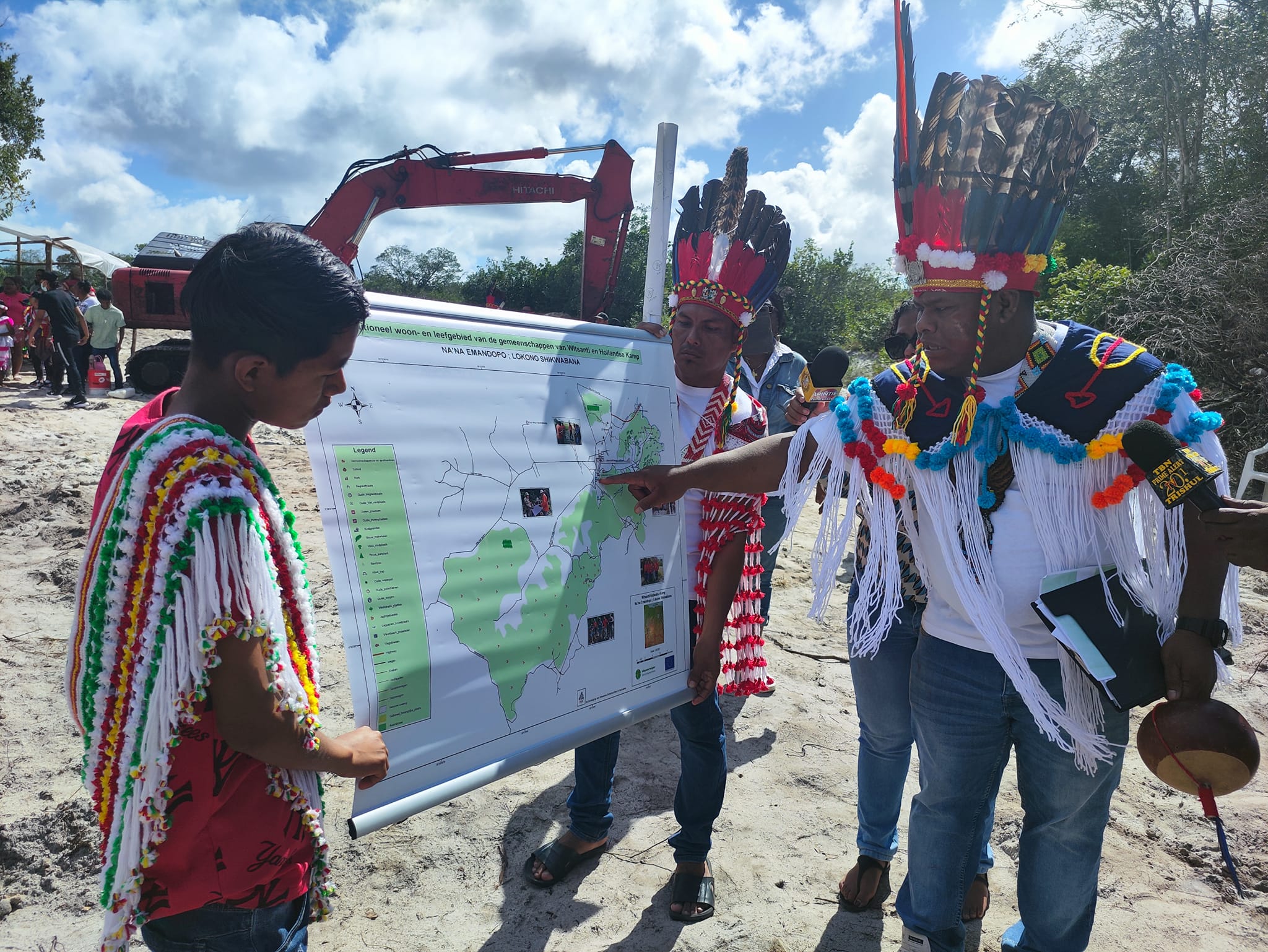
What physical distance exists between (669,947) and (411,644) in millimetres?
1519

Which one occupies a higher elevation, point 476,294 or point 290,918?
point 476,294

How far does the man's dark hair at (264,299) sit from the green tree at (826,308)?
27376 millimetres

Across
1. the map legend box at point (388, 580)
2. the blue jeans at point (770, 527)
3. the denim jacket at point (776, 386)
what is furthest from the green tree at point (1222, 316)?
the map legend box at point (388, 580)

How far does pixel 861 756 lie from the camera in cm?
265

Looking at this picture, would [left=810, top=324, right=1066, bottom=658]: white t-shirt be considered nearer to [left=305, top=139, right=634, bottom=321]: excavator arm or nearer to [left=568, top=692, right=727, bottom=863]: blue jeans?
[left=568, top=692, right=727, bottom=863]: blue jeans

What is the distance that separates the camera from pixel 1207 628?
1.66m

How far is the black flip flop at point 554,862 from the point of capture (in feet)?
8.82

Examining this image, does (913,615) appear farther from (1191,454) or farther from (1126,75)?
(1126,75)

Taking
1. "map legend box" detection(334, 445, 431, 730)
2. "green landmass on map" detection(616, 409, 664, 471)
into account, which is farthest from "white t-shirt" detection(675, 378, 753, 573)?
"map legend box" detection(334, 445, 431, 730)

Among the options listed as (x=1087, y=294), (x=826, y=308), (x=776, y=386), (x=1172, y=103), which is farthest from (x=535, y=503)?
(x=826, y=308)

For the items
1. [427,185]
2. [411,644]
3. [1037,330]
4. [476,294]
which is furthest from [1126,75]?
[476,294]

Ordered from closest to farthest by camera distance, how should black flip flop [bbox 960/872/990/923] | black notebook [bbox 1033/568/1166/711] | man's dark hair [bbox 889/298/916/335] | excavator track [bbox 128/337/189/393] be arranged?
black notebook [bbox 1033/568/1166/711], black flip flop [bbox 960/872/990/923], man's dark hair [bbox 889/298/916/335], excavator track [bbox 128/337/189/393]

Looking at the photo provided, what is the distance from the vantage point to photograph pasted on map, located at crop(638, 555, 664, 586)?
2.29 m

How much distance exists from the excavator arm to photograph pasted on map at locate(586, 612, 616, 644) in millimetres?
6344
